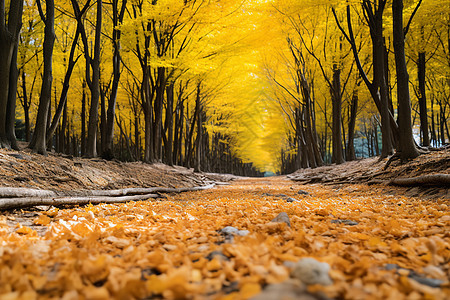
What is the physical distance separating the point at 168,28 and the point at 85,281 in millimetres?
9338

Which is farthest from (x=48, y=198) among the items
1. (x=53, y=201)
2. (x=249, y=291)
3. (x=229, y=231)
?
(x=249, y=291)

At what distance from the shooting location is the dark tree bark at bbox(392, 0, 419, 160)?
598cm

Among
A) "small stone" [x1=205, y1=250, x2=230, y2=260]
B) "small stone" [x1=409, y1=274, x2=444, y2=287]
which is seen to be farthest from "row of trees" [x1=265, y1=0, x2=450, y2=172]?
"small stone" [x1=205, y1=250, x2=230, y2=260]

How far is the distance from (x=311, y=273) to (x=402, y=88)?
6.62 metres

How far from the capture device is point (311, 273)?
1.08m

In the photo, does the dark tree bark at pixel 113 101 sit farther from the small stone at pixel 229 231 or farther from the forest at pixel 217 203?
the small stone at pixel 229 231

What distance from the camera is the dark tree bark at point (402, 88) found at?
5977 millimetres

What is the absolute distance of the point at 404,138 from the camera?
244 inches

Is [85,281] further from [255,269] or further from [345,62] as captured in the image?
[345,62]

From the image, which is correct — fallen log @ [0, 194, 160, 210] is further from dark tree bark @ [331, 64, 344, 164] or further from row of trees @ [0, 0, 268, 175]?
dark tree bark @ [331, 64, 344, 164]

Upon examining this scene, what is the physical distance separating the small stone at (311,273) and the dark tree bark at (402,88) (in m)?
6.33

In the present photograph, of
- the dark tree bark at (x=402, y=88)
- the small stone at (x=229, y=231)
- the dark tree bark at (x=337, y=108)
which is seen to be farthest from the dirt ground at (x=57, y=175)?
the dark tree bark at (x=337, y=108)

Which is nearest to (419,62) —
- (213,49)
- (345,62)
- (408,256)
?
(345,62)

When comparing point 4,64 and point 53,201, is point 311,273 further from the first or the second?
point 4,64
